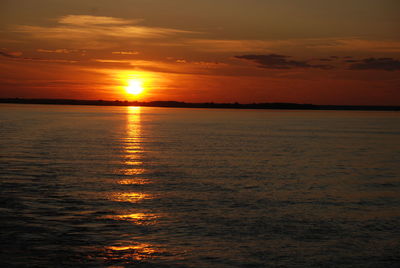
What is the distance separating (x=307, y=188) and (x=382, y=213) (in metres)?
5.38

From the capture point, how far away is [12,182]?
21.9m

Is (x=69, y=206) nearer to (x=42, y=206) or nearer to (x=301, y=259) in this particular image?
(x=42, y=206)

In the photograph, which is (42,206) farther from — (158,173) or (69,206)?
(158,173)

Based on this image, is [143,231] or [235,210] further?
[235,210]

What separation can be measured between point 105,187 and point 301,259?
1181 cm

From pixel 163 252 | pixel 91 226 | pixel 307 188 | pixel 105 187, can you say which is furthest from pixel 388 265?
pixel 105 187

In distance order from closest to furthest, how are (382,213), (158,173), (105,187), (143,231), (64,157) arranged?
(143,231), (382,213), (105,187), (158,173), (64,157)

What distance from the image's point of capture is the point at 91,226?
14398 millimetres

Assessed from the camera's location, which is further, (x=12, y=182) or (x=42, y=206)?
(x=12, y=182)

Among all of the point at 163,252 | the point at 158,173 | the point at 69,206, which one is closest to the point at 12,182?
the point at 69,206

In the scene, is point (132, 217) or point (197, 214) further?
point (197, 214)

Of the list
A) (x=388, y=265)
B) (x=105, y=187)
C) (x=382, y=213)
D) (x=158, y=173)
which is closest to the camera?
(x=388, y=265)

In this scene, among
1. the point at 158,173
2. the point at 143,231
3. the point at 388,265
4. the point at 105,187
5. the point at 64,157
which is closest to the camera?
the point at 388,265

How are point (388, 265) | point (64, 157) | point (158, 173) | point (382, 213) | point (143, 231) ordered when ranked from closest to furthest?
1. point (388, 265)
2. point (143, 231)
3. point (382, 213)
4. point (158, 173)
5. point (64, 157)
